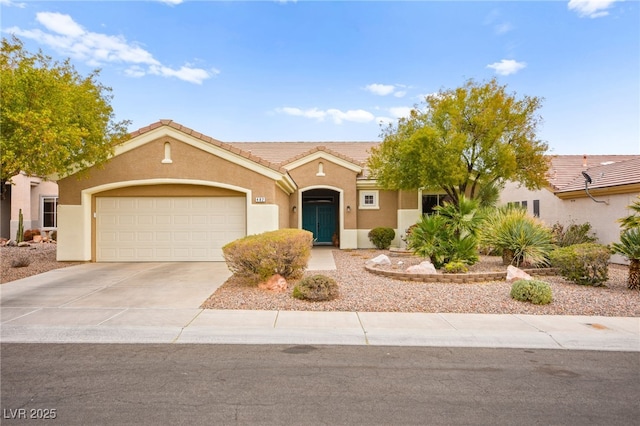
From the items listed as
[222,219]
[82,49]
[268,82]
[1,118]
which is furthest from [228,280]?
[268,82]

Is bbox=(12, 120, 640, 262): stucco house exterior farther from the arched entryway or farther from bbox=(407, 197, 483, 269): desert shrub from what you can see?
the arched entryway

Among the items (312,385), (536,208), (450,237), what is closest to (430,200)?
(536,208)

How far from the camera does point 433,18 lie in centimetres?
1505

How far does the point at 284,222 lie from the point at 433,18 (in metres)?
10.3

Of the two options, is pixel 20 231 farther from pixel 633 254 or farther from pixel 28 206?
pixel 633 254

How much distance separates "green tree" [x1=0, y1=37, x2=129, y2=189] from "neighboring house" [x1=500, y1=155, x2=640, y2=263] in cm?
1690

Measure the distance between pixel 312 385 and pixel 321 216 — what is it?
19.7 m

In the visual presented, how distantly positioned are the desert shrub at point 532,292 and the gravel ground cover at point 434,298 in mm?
141

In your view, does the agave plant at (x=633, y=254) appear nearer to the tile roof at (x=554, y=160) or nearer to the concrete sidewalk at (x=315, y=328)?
the concrete sidewalk at (x=315, y=328)

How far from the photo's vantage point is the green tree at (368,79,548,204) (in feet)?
49.1

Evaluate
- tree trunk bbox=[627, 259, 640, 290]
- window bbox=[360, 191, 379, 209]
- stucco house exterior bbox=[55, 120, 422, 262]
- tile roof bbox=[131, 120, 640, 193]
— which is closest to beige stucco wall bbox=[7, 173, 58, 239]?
stucco house exterior bbox=[55, 120, 422, 262]

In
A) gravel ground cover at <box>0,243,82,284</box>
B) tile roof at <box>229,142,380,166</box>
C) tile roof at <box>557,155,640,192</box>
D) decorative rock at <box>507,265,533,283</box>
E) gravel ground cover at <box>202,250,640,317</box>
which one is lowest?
gravel ground cover at <box>202,250,640,317</box>

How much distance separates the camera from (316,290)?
8648 millimetres

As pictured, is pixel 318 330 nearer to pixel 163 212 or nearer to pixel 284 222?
pixel 163 212
